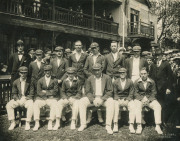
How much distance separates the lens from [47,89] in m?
6.86

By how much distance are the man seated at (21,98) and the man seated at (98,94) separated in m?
1.29

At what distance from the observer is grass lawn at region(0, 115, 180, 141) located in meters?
5.78

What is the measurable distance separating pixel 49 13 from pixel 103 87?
316 inches

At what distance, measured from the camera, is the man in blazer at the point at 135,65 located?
23.7 ft

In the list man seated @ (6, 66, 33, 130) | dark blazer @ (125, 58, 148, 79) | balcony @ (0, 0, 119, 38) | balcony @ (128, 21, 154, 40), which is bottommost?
man seated @ (6, 66, 33, 130)

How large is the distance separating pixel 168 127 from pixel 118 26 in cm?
1468

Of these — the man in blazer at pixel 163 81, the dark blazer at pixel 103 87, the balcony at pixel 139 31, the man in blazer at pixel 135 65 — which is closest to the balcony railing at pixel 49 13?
the balcony at pixel 139 31

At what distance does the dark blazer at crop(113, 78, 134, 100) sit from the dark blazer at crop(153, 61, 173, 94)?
34.4 inches

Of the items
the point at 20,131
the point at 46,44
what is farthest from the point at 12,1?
the point at 20,131

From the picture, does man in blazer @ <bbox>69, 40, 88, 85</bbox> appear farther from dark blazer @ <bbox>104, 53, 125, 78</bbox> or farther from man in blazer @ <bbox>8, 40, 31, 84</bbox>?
man in blazer @ <bbox>8, 40, 31, 84</bbox>

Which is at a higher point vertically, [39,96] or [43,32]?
[43,32]

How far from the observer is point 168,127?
6.57 metres

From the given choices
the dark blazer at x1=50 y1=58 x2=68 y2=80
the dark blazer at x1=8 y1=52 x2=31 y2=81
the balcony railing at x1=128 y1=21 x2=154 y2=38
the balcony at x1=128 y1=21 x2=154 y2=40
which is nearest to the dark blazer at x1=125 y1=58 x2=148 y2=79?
the dark blazer at x1=50 y1=58 x2=68 y2=80

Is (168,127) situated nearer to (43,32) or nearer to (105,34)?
(43,32)
